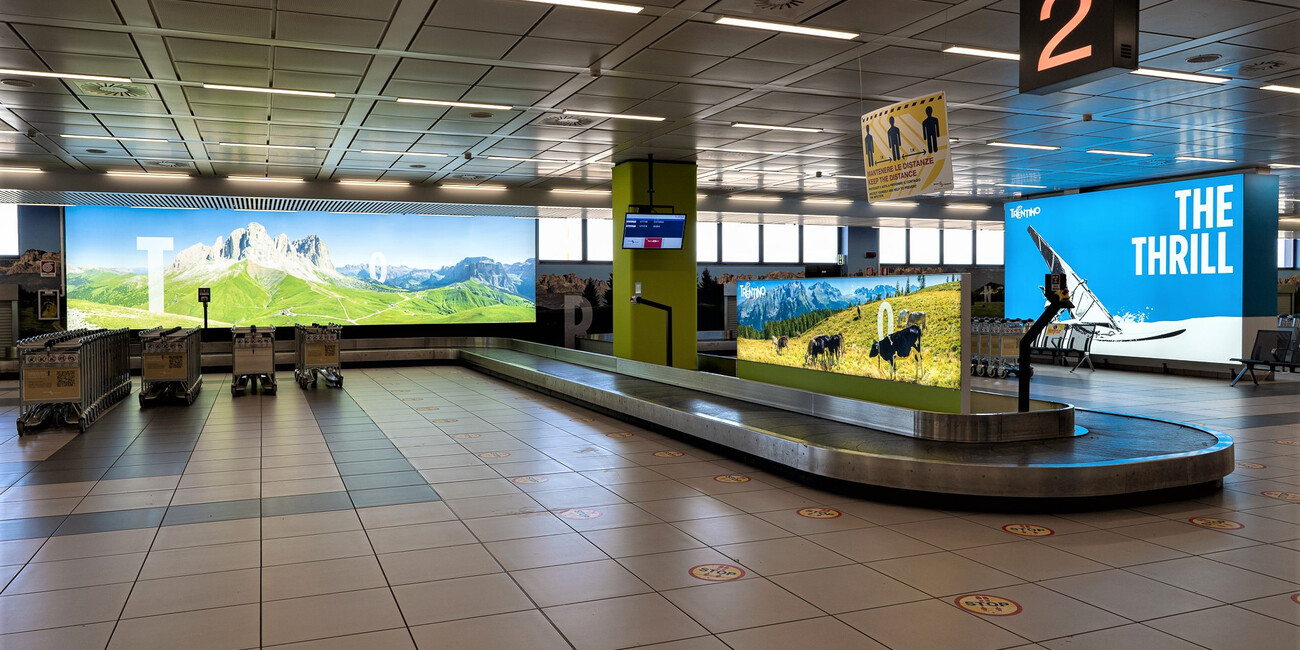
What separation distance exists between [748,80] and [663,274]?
558 cm

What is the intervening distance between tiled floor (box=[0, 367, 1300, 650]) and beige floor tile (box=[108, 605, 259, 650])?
14 millimetres

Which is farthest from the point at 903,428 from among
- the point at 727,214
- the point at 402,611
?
the point at 727,214

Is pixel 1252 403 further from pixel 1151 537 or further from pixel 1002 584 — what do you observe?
pixel 1002 584

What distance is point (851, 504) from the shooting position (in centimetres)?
593

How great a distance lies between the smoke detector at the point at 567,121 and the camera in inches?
400

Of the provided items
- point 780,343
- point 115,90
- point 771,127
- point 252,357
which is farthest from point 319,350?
point 780,343

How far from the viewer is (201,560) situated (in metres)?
4.63

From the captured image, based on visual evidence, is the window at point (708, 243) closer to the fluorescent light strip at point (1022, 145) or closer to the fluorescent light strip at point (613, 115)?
the fluorescent light strip at point (1022, 145)

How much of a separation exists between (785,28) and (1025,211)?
13920mm

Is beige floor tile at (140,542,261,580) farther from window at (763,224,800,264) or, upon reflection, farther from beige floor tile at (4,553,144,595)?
window at (763,224,800,264)

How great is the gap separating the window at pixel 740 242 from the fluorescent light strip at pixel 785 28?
16.7m

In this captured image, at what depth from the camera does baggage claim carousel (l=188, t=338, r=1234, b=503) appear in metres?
5.69

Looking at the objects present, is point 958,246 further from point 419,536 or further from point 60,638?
point 60,638

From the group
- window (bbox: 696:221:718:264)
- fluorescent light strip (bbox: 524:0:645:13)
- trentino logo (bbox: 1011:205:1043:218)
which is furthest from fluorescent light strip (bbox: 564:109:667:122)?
window (bbox: 696:221:718:264)
